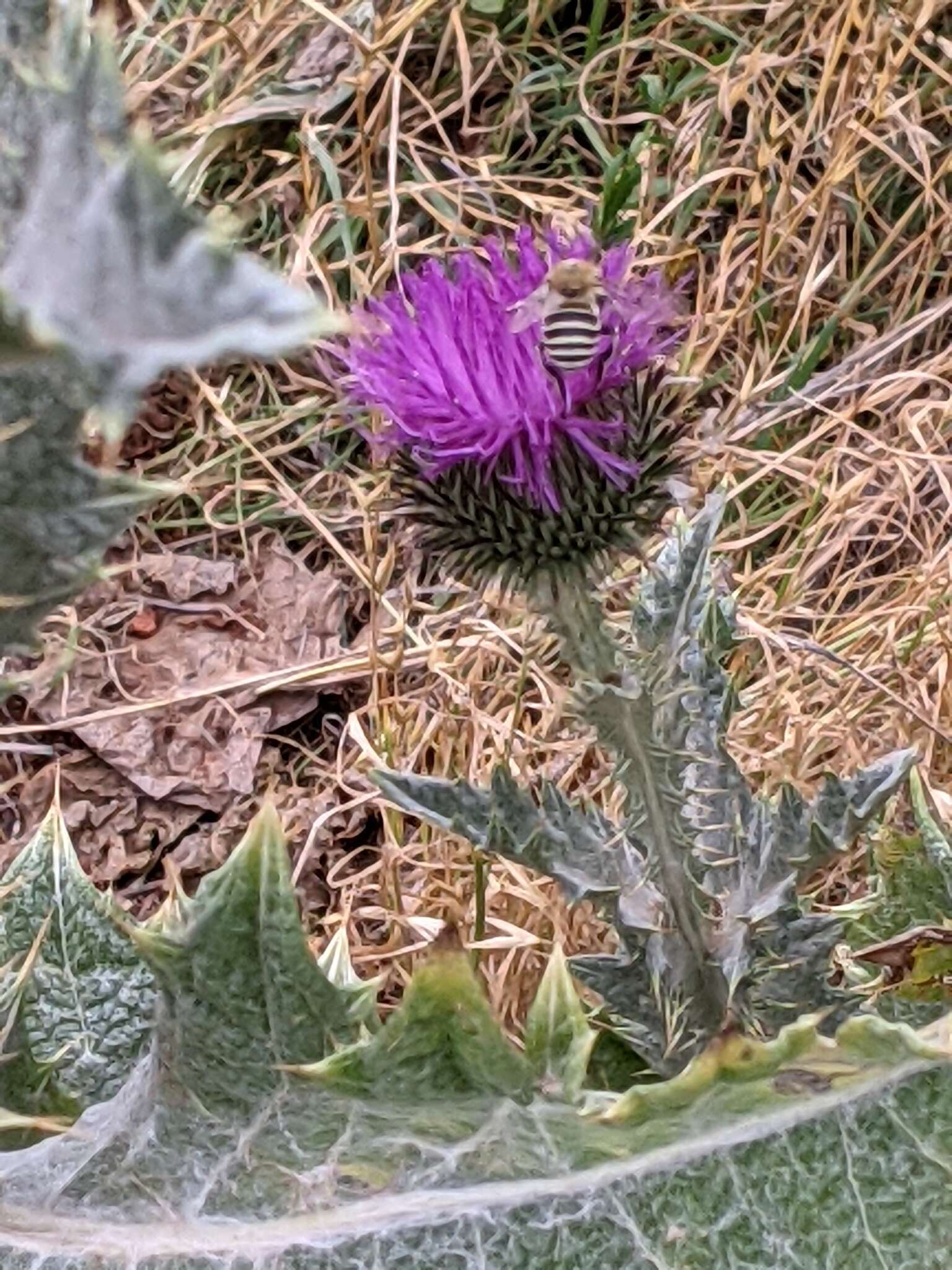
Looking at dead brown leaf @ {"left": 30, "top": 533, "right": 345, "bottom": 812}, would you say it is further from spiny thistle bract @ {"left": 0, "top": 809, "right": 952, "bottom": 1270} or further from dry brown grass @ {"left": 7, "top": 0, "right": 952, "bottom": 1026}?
spiny thistle bract @ {"left": 0, "top": 809, "right": 952, "bottom": 1270}

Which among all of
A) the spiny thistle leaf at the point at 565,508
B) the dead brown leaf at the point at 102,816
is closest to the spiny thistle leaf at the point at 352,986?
the spiny thistle leaf at the point at 565,508

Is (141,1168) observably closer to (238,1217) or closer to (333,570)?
(238,1217)

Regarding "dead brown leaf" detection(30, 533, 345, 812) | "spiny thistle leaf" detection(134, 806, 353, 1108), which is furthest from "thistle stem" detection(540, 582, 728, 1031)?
"dead brown leaf" detection(30, 533, 345, 812)

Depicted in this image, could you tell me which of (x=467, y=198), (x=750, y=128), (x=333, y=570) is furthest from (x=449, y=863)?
(x=750, y=128)

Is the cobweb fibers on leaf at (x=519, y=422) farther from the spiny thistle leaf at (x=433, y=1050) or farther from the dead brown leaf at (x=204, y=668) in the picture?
the dead brown leaf at (x=204, y=668)

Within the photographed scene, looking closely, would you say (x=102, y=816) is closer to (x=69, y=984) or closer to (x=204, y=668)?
(x=204, y=668)

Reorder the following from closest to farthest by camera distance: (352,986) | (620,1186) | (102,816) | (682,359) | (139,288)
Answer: (139,288), (620,1186), (352,986), (102,816), (682,359)

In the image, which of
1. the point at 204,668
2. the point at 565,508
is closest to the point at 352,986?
the point at 565,508
